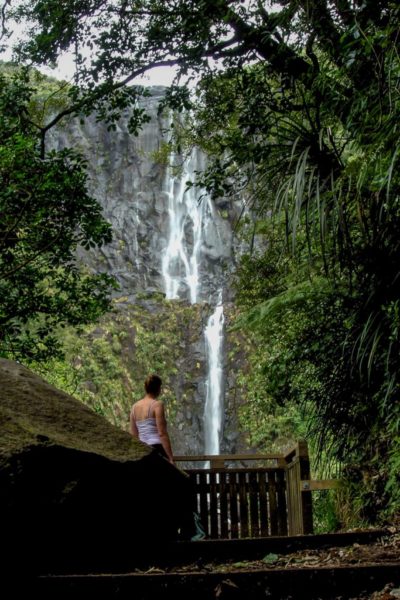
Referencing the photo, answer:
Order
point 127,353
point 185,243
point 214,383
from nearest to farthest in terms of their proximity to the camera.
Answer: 1. point 214,383
2. point 127,353
3. point 185,243

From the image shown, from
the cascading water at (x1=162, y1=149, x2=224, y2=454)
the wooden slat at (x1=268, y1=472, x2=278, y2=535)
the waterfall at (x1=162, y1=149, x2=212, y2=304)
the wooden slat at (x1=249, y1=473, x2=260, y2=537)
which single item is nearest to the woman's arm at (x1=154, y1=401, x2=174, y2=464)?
the wooden slat at (x1=249, y1=473, x2=260, y2=537)

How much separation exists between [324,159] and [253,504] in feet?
13.6

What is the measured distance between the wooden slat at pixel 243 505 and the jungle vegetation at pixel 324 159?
167cm

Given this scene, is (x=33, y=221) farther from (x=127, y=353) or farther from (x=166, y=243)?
(x=166, y=243)

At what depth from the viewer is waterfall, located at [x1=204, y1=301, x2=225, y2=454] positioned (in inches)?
1237

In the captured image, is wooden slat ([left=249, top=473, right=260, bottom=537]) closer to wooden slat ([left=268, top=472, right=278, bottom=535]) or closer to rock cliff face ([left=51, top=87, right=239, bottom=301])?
wooden slat ([left=268, top=472, right=278, bottom=535])

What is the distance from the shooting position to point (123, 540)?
11.9 feet

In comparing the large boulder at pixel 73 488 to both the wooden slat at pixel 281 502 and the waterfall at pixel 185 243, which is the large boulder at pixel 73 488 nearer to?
the wooden slat at pixel 281 502

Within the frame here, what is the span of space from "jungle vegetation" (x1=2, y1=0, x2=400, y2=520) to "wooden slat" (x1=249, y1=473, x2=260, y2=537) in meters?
1.66

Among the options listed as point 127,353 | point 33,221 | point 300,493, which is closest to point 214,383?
point 127,353

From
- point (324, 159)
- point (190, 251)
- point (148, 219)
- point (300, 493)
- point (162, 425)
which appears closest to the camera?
point (324, 159)

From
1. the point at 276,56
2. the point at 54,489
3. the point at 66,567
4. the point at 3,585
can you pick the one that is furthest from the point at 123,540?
the point at 276,56

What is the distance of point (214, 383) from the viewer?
3350 cm

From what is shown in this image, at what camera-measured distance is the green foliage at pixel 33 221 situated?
7160 mm
